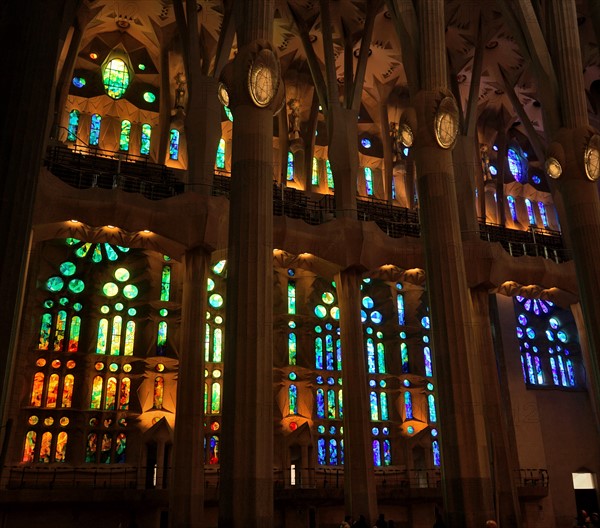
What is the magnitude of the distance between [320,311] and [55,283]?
10.0m

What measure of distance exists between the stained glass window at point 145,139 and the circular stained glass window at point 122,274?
4847 mm

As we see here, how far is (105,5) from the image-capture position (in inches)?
878

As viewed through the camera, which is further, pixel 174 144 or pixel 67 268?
pixel 174 144

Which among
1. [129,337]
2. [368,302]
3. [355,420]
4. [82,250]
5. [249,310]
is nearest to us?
[249,310]

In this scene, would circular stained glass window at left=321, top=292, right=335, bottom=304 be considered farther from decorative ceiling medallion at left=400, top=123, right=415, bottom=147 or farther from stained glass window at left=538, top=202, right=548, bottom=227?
stained glass window at left=538, top=202, right=548, bottom=227

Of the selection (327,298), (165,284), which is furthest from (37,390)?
(327,298)

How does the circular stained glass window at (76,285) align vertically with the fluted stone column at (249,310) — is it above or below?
above

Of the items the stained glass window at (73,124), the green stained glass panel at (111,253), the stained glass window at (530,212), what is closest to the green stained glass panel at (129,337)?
the green stained glass panel at (111,253)

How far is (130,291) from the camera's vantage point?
21953 mm

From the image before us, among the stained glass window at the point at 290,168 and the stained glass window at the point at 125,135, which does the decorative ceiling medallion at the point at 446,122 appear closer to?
the stained glass window at the point at 290,168

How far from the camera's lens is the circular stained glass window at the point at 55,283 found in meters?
20.8

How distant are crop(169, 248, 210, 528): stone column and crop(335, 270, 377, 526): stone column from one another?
4.20 m

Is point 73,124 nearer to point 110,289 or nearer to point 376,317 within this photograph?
point 110,289

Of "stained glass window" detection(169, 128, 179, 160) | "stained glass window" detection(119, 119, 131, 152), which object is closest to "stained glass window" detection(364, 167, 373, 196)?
"stained glass window" detection(169, 128, 179, 160)
